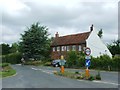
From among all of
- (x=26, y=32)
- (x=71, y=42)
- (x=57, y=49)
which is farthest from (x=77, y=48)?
(x=26, y=32)

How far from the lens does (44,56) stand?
267 feet

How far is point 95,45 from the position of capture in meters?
71.2

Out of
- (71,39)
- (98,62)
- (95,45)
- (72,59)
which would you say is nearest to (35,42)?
(71,39)

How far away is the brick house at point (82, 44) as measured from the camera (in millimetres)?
69812

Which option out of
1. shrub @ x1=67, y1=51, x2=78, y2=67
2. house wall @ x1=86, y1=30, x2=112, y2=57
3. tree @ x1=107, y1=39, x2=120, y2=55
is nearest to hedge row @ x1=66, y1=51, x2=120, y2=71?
shrub @ x1=67, y1=51, x2=78, y2=67

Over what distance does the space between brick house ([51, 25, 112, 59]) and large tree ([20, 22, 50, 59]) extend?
348 centimetres

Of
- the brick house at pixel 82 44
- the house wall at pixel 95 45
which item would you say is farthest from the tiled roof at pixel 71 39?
the house wall at pixel 95 45

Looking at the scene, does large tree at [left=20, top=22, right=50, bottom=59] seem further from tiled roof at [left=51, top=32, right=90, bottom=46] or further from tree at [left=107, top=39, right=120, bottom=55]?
tree at [left=107, top=39, right=120, bottom=55]

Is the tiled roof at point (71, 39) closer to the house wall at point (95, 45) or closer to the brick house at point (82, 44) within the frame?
the brick house at point (82, 44)

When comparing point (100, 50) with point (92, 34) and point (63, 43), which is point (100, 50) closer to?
point (92, 34)

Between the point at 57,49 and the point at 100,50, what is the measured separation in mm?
12804

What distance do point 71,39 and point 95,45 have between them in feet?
23.9

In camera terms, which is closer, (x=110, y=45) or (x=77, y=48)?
(x=77, y=48)

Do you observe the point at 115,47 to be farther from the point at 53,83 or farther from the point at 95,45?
the point at 53,83
